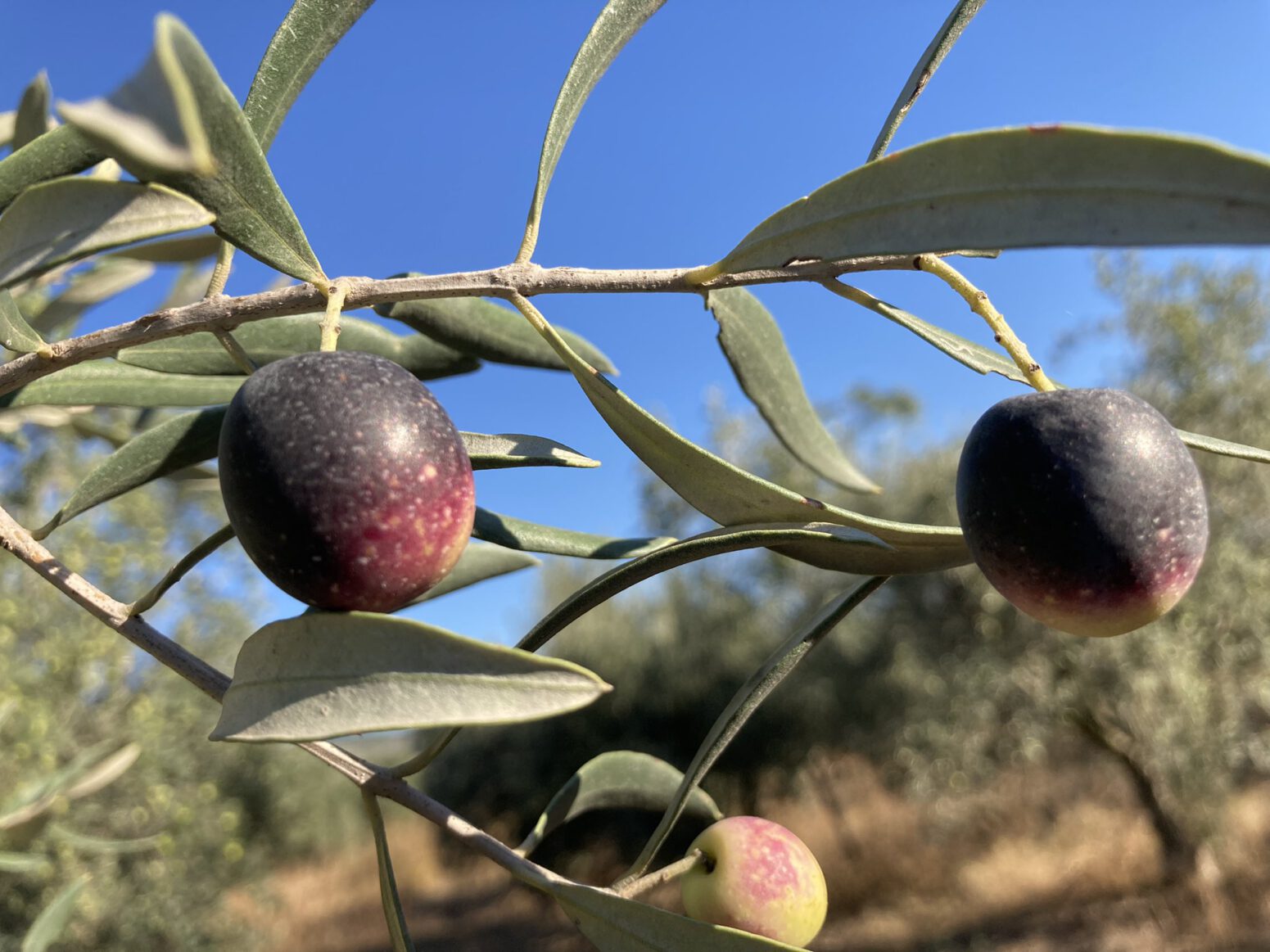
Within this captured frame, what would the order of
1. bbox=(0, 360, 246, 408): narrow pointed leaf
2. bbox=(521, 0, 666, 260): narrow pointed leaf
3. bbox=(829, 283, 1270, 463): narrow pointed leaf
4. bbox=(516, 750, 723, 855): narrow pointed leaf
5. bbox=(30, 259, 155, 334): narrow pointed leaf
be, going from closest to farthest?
1. bbox=(829, 283, 1270, 463): narrow pointed leaf
2. bbox=(521, 0, 666, 260): narrow pointed leaf
3. bbox=(516, 750, 723, 855): narrow pointed leaf
4. bbox=(0, 360, 246, 408): narrow pointed leaf
5. bbox=(30, 259, 155, 334): narrow pointed leaf

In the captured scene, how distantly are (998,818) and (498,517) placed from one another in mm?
14757

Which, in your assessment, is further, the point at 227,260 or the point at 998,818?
the point at 998,818

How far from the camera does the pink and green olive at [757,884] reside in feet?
2.86

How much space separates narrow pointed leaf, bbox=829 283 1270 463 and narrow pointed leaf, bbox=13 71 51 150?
1.18 m

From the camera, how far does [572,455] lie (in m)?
0.88

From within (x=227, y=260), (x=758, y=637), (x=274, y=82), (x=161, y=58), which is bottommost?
(x=161, y=58)

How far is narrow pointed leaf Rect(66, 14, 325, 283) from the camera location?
0.56 metres

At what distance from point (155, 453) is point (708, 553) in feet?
2.01

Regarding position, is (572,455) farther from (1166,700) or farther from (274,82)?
(1166,700)

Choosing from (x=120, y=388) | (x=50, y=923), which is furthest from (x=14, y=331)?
(x=50, y=923)

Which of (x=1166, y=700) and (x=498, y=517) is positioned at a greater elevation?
(x=1166, y=700)

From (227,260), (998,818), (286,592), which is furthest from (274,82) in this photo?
(998,818)

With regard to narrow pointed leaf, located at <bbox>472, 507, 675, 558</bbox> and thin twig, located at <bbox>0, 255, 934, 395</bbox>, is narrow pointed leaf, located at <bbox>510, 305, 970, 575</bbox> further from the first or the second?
narrow pointed leaf, located at <bbox>472, 507, 675, 558</bbox>

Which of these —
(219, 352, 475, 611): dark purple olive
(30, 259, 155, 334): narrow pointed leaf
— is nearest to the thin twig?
(219, 352, 475, 611): dark purple olive
